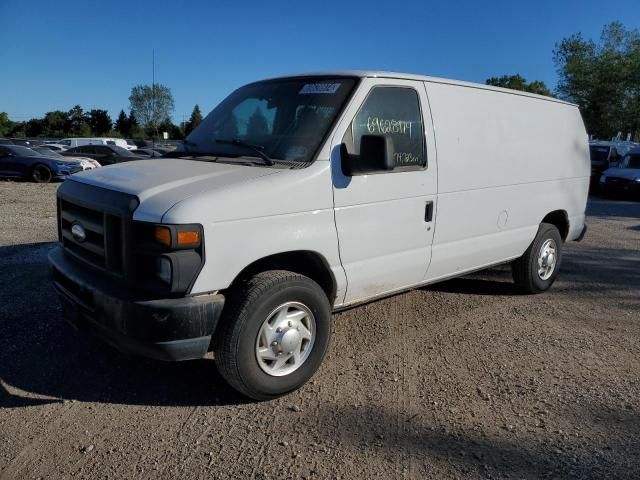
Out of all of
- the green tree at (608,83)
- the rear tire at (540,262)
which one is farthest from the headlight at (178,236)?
the green tree at (608,83)

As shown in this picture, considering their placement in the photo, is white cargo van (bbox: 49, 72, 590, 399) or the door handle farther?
the door handle

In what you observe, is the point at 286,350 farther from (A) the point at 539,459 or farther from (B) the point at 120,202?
(A) the point at 539,459

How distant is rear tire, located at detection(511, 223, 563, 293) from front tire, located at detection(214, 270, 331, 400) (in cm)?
287

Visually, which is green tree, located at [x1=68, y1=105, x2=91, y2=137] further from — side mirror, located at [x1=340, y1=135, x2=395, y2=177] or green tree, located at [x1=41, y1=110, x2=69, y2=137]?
side mirror, located at [x1=340, y1=135, x2=395, y2=177]

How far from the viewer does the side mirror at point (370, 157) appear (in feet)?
11.6

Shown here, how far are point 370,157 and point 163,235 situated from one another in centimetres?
145

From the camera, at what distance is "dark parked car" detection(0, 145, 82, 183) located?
18062 millimetres

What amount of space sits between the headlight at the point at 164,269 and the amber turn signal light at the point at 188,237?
129mm

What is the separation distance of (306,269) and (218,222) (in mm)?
890

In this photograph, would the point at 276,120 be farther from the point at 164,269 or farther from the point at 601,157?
the point at 601,157

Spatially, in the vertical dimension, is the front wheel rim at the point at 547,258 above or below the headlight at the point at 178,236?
below

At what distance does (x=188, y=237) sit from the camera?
296 centimetres

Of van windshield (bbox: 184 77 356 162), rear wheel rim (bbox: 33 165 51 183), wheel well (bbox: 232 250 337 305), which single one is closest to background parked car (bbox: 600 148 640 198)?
van windshield (bbox: 184 77 356 162)

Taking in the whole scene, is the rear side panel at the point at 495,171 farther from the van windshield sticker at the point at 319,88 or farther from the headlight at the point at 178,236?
the headlight at the point at 178,236
